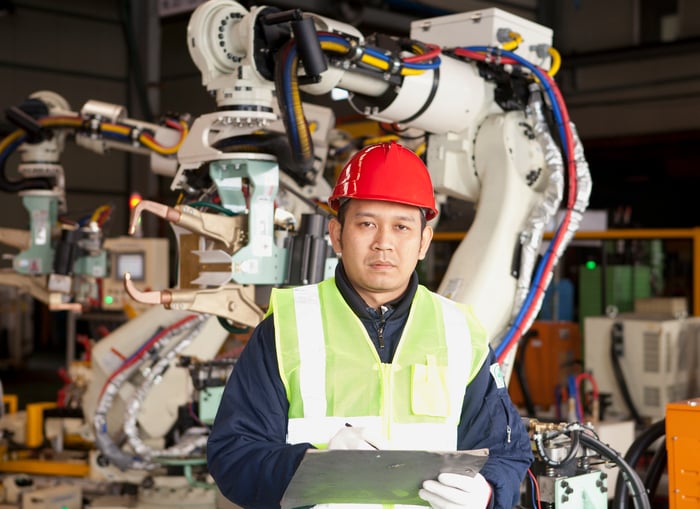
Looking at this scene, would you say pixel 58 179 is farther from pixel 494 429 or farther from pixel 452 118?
pixel 494 429

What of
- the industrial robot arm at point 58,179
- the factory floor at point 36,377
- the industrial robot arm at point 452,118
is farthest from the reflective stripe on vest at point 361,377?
the factory floor at point 36,377

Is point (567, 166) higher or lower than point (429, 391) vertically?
higher

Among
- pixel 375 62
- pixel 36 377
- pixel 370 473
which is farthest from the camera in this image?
pixel 36 377

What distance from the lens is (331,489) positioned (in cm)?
227

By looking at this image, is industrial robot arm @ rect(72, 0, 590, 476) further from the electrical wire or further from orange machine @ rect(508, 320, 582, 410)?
orange machine @ rect(508, 320, 582, 410)

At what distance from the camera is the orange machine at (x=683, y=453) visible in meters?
3.74

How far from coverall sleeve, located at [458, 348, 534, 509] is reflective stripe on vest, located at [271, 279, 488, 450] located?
0.04 m

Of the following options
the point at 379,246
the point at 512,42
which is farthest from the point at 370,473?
the point at 512,42

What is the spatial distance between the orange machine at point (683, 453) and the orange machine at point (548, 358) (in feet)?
15.1

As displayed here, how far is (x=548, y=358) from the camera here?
8.48 m

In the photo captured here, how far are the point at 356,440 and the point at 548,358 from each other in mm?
6474

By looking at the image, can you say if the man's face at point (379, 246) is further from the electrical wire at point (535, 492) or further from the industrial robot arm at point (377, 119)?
the industrial robot arm at point (377, 119)

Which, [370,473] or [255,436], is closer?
[370,473]

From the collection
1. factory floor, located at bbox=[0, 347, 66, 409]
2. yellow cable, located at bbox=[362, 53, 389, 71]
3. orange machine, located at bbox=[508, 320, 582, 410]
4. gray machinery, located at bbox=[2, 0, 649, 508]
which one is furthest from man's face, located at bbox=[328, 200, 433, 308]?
factory floor, located at bbox=[0, 347, 66, 409]
